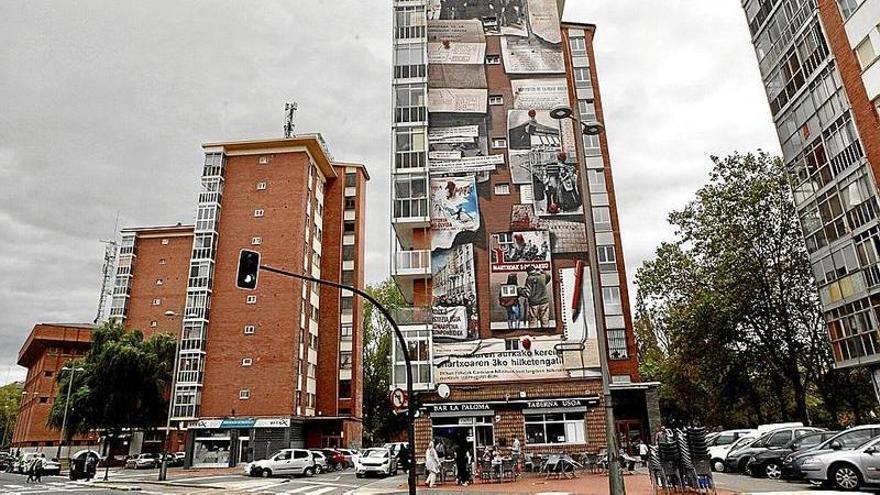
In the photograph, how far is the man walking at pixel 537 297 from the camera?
30.6 metres

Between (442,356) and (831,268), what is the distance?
19.0m

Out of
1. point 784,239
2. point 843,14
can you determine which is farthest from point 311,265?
point 843,14

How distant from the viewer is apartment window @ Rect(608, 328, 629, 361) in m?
34.0

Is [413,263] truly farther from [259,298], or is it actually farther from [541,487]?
[259,298]

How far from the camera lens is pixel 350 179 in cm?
6153

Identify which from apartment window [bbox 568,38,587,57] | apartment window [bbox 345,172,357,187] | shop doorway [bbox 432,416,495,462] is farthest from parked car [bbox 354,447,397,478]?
apartment window [bbox 345,172,357,187]

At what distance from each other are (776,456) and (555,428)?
34.3 feet

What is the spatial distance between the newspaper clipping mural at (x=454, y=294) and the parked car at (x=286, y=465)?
391 inches

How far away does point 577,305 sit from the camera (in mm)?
30969

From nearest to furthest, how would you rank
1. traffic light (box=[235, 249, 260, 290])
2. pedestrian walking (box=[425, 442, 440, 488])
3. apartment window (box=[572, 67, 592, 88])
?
traffic light (box=[235, 249, 260, 290]) → pedestrian walking (box=[425, 442, 440, 488]) → apartment window (box=[572, 67, 592, 88])

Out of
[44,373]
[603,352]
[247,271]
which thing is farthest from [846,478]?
[44,373]

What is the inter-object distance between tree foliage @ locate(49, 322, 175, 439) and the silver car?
41093 millimetres

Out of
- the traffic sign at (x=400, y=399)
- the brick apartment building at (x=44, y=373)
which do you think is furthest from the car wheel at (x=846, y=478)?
the brick apartment building at (x=44, y=373)

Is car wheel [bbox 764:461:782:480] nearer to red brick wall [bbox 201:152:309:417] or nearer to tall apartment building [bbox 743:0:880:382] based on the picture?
tall apartment building [bbox 743:0:880:382]
